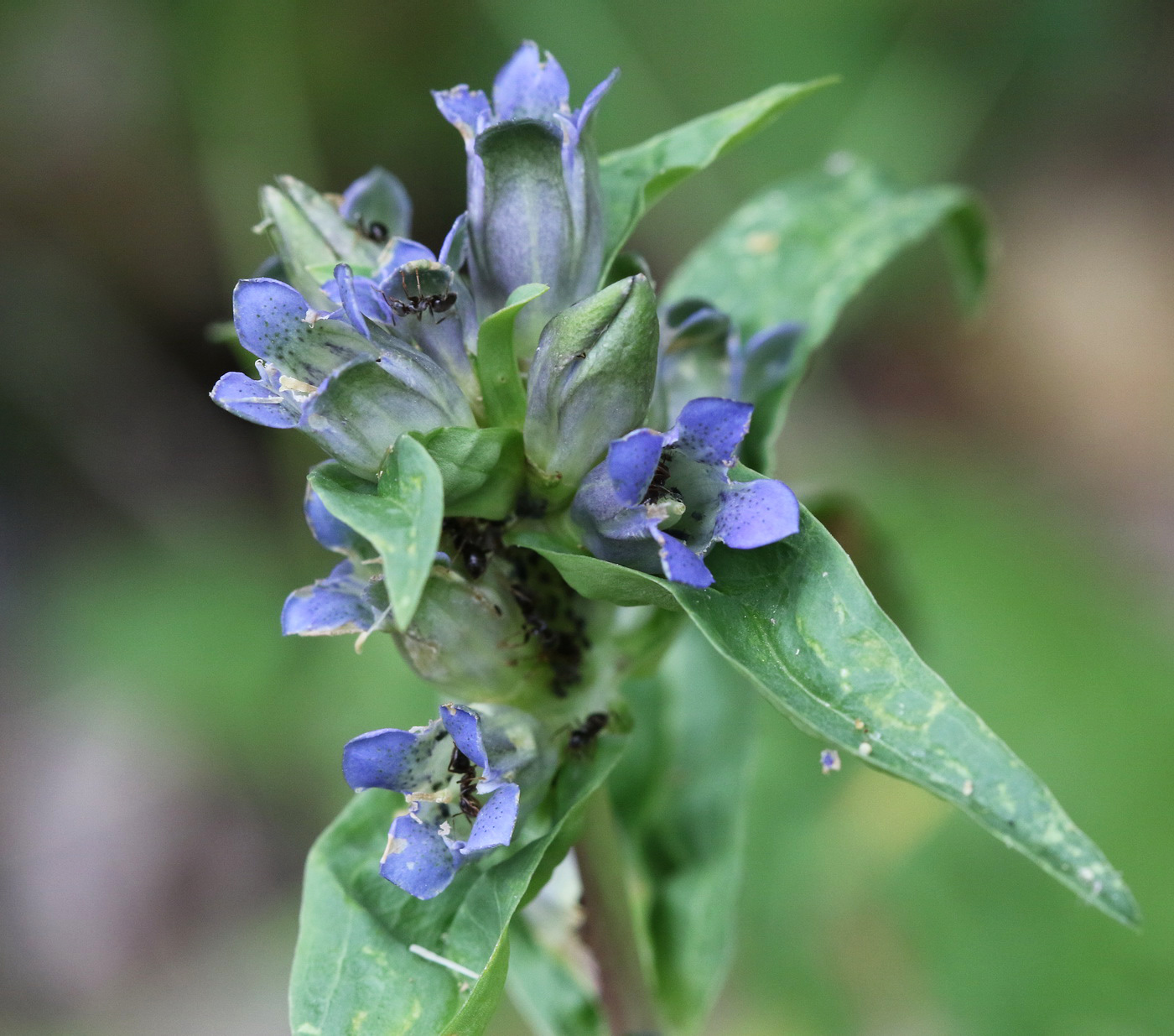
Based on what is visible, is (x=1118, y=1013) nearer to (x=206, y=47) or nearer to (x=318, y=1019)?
(x=318, y=1019)

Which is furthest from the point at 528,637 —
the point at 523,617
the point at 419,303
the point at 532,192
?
the point at 532,192

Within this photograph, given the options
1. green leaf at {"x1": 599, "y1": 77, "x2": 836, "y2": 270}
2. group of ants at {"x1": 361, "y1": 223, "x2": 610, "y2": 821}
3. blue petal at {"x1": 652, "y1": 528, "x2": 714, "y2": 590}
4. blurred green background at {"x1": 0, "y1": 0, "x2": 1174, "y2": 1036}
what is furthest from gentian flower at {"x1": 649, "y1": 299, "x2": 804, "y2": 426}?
blurred green background at {"x1": 0, "y1": 0, "x2": 1174, "y2": 1036}

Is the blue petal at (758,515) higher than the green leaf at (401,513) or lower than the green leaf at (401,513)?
lower

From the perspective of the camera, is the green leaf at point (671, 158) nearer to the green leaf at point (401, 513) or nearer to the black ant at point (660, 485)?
the black ant at point (660, 485)

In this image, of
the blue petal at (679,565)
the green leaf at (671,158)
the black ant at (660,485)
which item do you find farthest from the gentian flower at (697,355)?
the blue petal at (679,565)

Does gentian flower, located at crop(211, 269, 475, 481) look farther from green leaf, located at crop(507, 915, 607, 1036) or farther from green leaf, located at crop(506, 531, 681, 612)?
green leaf, located at crop(507, 915, 607, 1036)

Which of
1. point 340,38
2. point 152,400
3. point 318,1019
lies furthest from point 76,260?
point 318,1019
